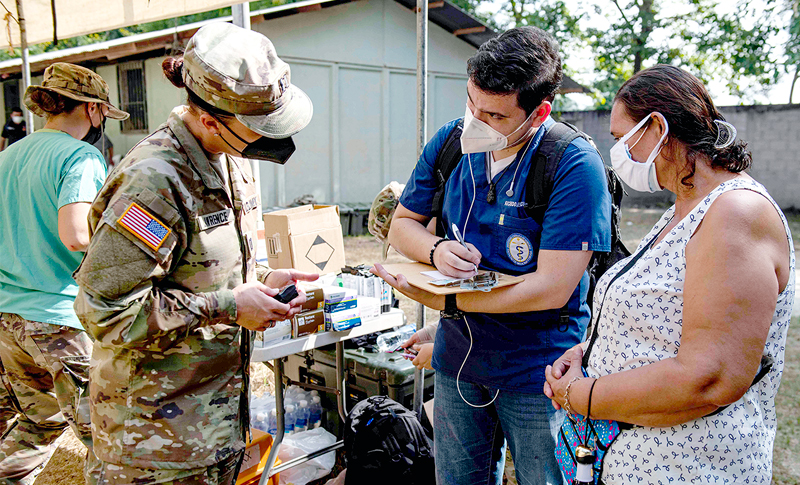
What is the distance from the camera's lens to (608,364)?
53.1 inches

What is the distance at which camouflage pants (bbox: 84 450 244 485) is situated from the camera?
1.53 metres

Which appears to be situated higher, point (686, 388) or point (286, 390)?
point (686, 388)

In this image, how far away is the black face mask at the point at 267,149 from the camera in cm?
156

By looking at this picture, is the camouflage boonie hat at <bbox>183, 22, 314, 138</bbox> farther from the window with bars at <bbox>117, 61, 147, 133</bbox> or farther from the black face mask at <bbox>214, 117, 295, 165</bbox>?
the window with bars at <bbox>117, 61, 147, 133</bbox>

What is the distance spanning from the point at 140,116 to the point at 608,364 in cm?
1080

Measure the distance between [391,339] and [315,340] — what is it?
0.85 m

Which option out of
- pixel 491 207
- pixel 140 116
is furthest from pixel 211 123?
pixel 140 116

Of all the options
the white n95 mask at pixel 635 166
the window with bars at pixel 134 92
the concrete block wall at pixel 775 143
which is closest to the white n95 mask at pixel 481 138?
the white n95 mask at pixel 635 166

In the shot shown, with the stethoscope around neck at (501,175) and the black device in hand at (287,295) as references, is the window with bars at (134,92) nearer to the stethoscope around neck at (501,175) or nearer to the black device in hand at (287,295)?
the black device in hand at (287,295)

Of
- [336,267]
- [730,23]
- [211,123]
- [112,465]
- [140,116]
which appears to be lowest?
[112,465]

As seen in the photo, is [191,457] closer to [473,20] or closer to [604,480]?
[604,480]

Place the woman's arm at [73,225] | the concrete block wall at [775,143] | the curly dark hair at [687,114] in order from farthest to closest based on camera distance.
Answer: the concrete block wall at [775,143]
the woman's arm at [73,225]
the curly dark hair at [687,114]

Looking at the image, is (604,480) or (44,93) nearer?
(604,480)

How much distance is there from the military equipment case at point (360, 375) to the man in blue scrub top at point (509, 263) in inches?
46.6
